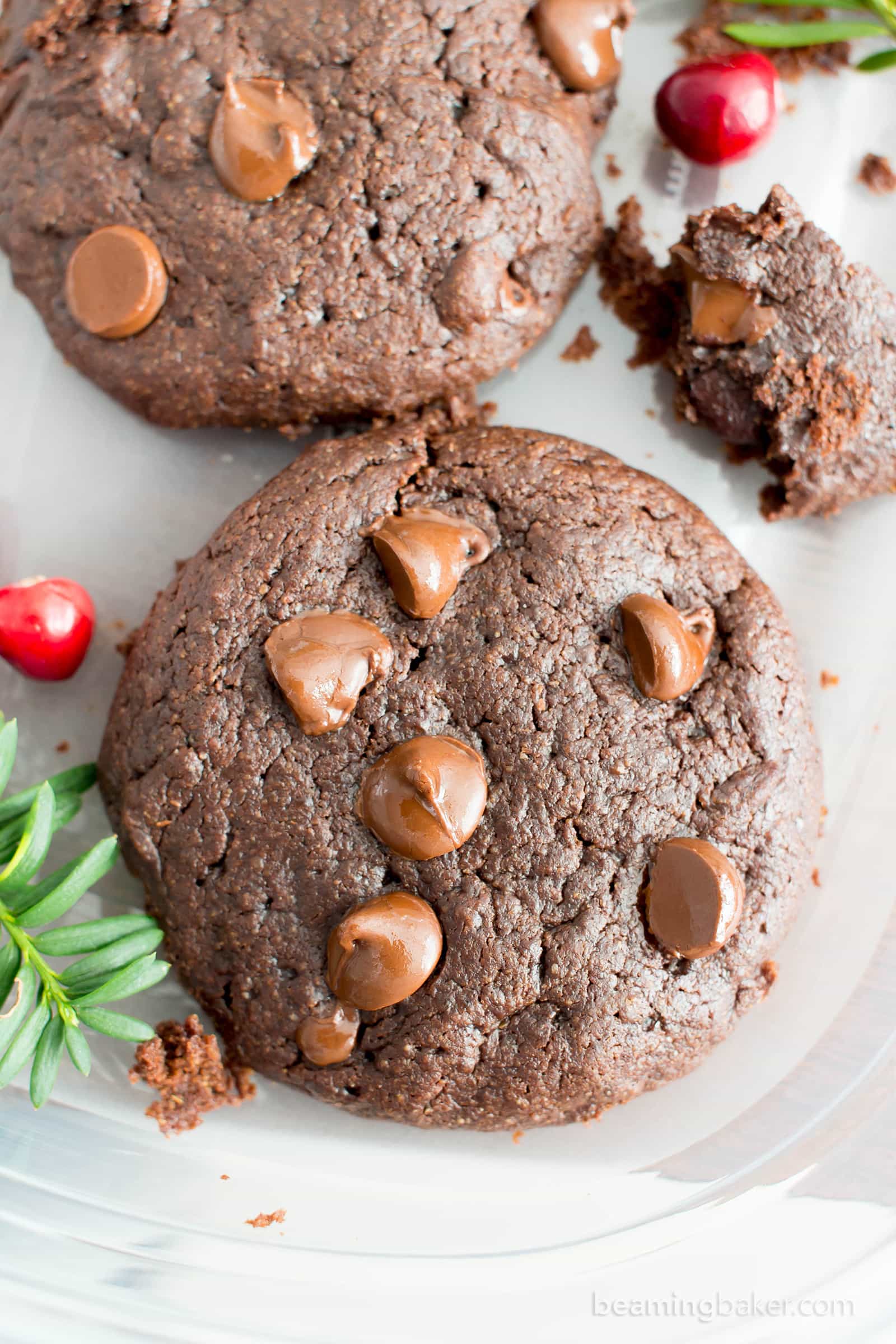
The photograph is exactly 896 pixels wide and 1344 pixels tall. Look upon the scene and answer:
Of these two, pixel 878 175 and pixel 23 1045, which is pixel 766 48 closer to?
pixel 878 175

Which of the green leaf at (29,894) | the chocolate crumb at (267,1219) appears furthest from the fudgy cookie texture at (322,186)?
the chocolate crumb at (267,1219)

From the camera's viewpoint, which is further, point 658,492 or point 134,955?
point 658,492

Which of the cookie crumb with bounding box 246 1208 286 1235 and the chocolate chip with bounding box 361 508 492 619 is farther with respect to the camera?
the cookie crumb with bounding box 246 1208 286 1235

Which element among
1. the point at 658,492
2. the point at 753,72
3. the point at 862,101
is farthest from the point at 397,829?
the point at 862,101

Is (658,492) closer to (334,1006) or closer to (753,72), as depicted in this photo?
(753,72)

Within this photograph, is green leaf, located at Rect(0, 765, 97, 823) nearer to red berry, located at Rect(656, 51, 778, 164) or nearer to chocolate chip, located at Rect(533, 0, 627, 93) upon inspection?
chocolate chip, located at Rect(533, 0, 627, 93)

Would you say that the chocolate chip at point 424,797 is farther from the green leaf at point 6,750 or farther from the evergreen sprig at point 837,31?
the evergreen sprig at point 837,31

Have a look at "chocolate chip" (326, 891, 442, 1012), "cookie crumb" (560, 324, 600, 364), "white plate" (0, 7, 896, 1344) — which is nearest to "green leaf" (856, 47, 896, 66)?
"white plate" (0, 7, 896, 1344)
